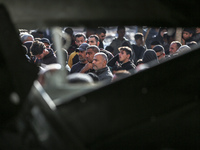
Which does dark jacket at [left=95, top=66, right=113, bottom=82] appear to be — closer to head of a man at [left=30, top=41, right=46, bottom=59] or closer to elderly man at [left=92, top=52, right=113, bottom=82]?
elderly man at [left=92, top=52, right=113, bottom=82]

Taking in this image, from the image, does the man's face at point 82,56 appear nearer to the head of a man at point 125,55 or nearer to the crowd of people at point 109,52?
the crowd of people at point 109,52

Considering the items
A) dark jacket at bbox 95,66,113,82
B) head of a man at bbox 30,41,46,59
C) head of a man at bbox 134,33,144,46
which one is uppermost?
head of a man at bbox 30,41,46,59

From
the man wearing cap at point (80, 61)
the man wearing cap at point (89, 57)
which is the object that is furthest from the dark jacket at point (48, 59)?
the man wearing cap at point (89, 57)

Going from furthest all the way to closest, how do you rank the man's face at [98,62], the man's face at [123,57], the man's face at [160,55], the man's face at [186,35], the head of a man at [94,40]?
the head of a man at [94,40] < the man's face at [186,35] < the man's face at [160,55] < the man's face at [123,57] < the man's face at [98,62]

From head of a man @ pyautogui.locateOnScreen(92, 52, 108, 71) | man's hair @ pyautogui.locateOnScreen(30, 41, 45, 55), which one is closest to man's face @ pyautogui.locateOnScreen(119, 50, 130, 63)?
head of a man @ pyautogui.locateOnScreen(92, 52, 108, 71)

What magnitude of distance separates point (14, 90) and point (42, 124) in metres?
0.09

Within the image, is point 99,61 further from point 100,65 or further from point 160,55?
point 160,55

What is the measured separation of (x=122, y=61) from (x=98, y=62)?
1.40 ft

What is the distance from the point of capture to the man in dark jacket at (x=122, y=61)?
12.1 feet

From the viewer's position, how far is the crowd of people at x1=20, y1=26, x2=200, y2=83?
359cm

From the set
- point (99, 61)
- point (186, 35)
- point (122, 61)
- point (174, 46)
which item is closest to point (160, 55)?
point (174, 46)

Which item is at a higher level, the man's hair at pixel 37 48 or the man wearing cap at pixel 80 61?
the man's hair at pixel 37 48

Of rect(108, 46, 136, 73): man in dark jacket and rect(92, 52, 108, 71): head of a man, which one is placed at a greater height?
rect(92, 52, 108, 71): head of a man

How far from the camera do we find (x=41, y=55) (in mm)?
4082
